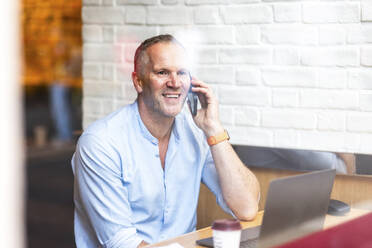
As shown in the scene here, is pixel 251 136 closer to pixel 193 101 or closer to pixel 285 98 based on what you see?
pixel 285 98

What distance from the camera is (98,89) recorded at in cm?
257

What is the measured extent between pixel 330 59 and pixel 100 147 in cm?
91

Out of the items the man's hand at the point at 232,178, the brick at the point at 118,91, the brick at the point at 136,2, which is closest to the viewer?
the man's hand at the point at 232,178

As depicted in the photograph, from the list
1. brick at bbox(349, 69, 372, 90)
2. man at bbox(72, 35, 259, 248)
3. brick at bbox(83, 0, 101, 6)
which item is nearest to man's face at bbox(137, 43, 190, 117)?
man at bbox(72, 35, 259, 248)

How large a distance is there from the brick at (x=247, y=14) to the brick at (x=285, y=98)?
0.89 ft

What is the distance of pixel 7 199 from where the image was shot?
1.73 ft

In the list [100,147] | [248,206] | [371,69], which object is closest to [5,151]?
[100,147]

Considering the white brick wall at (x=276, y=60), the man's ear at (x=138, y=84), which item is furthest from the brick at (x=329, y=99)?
the man's ear at (x=138, y=84)

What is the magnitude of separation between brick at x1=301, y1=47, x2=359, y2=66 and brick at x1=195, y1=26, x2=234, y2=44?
0.30 meters

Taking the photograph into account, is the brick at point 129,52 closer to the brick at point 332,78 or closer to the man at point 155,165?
the man at point 155,165

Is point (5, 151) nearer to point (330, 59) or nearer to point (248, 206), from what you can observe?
point (248, 206)

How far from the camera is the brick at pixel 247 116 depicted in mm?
2232

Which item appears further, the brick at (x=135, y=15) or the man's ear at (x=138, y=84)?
the brick at (x=135, y=15)

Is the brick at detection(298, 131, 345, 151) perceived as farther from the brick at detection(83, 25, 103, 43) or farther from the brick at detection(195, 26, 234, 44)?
the brick at detection(83, 25, 103, 43)
